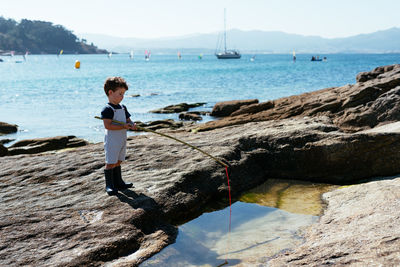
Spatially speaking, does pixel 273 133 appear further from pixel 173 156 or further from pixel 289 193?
pixel 173 156

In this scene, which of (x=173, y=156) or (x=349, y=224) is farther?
(x=173, y=156)

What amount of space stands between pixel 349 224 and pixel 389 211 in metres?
0.44

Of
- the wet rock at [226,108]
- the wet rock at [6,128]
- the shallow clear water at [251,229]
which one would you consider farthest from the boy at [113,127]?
the wet rock at [226,108]

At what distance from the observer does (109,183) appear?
5.25m

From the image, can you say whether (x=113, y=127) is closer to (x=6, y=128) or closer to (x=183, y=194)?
(x=183, y=194)

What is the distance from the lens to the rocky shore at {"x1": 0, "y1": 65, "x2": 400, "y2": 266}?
382cm

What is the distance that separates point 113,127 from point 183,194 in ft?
4.66

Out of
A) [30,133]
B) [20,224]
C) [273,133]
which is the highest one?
[273,133]

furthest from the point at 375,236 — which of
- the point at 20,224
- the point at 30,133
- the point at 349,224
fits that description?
the point at 30,133

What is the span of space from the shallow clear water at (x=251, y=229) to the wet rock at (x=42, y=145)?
26.7 ft

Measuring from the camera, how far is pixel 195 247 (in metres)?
4.56

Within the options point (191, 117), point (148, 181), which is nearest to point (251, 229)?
point (148, 181)

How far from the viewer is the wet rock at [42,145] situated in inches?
459

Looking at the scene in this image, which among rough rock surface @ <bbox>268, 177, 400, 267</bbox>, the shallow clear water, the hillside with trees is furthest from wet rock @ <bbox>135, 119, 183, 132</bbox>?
the hillside with trees
